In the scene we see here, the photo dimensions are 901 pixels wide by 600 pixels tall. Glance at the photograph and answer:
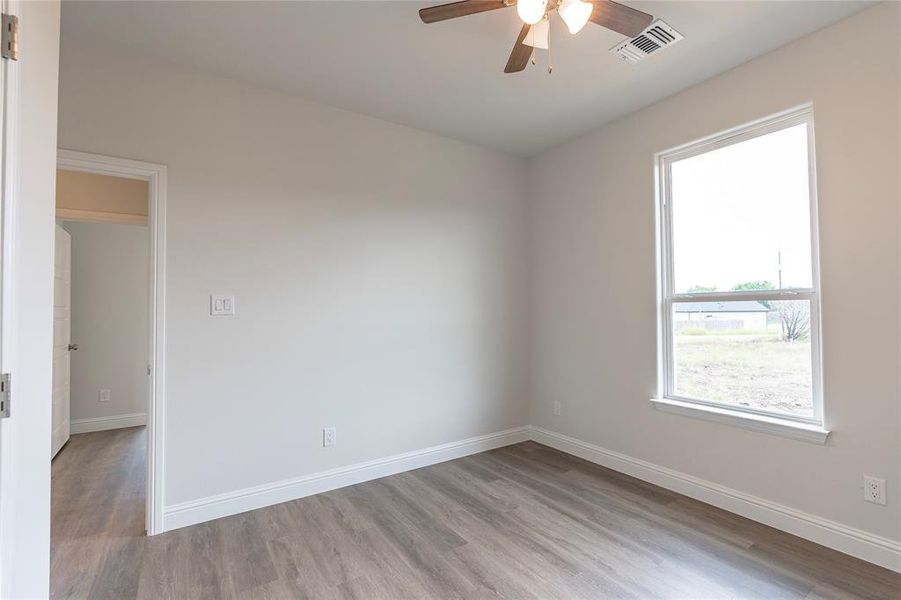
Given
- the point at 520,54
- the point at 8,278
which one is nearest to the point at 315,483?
the point at 8,278

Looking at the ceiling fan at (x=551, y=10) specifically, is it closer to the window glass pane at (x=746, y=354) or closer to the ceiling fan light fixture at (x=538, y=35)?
the ceiling fan light fixture at (x=538, y=35)

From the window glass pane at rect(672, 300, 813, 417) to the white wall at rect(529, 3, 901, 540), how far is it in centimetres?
16

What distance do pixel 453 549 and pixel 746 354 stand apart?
216cm

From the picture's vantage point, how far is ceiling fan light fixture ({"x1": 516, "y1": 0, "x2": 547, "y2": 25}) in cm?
161

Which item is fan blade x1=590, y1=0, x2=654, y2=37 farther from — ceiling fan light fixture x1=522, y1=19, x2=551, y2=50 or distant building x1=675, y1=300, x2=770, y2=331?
distant building x1=675, y1=300, x2=770, y2=331

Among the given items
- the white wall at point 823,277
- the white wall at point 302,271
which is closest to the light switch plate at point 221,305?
the white wall at point 302,271

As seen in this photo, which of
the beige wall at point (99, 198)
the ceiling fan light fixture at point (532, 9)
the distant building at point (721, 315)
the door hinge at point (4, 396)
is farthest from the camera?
the beige wall at point (99, 198)

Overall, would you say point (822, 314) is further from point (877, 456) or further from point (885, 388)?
point (877, 456)

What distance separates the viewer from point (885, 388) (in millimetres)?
2066

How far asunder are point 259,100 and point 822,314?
12.0 ft

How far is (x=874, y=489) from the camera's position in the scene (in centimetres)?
209

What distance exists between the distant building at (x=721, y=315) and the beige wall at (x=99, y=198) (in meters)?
4.39

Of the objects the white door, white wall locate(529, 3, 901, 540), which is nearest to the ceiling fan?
white wall locate(529, 3, 901, 540)

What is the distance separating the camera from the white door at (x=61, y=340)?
3.62 metres
